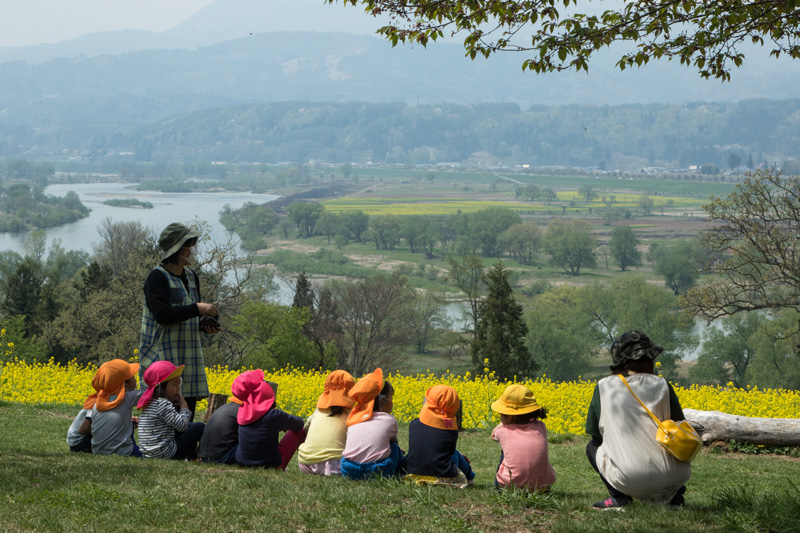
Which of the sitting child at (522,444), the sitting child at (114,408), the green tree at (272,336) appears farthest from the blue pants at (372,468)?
the green tree at (272,336)

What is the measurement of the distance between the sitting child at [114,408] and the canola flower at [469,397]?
6.57 metres

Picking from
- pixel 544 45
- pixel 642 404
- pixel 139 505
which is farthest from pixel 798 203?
pixel 139 505

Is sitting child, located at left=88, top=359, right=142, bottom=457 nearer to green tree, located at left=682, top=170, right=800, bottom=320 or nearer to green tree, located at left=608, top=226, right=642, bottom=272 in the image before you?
green tree, located at left=682, top=170, right=800, bottom=320

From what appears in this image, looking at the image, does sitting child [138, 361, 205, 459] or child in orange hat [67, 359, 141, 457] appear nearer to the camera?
sitting child [138, 361, 205, 459]

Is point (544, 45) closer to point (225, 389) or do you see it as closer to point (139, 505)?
point (139, 505)

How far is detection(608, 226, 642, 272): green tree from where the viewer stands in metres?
148

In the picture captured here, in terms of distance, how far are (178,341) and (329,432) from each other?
157 centimetres

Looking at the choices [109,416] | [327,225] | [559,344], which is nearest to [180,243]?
[109,416]

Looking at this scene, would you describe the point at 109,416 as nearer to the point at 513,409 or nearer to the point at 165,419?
the point at 165,419

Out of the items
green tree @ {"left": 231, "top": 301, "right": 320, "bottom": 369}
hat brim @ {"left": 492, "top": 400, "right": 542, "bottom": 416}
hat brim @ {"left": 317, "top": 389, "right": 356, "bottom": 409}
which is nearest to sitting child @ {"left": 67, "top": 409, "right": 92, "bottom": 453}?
hat brim @ {"left": 317, "top": 389, "right": 356, "bottom": 409}

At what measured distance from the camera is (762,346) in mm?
65750

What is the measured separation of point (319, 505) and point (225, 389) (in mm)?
10936

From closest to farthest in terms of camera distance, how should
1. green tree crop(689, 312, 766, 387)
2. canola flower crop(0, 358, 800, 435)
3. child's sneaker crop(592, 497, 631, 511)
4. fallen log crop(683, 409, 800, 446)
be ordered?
child's sneaker crop(592, 497, 631, 511) → fallen log crop(683, 409, 800, 446) → canola flower crop(0, 358, 800, 435) → green tree crop(689, 312, 766, 387)

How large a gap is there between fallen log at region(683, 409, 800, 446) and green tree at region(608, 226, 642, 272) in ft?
458
